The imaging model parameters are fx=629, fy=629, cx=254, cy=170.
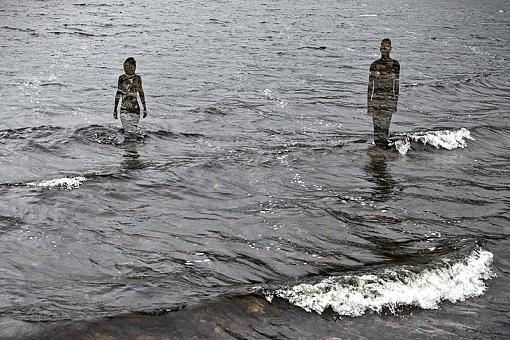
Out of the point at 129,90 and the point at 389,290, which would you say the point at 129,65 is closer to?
the point at 129,90

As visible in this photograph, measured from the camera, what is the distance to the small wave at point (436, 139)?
1557cm

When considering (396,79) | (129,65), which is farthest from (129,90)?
(396,79)

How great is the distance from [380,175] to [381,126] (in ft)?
6.38

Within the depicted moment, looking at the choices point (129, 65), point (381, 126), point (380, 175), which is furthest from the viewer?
point (381, 126)

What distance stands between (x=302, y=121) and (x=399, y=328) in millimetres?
11533

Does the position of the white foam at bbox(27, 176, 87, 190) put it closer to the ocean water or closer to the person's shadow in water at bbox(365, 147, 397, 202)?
the ocean water

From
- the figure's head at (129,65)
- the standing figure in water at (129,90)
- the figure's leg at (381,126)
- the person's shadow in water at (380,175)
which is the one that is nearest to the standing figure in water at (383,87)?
the figure's leg at (381,126)

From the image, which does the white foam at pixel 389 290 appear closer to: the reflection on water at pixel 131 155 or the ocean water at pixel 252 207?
the ocean water at pixel 252 207

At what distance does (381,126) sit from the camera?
15.0m

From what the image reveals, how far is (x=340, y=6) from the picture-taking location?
6444cm

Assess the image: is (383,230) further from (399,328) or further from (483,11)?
(483,11)

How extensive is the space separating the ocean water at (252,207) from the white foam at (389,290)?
0.03m

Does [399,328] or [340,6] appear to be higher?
[340,6]

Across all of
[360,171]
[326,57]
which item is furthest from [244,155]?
[326,57]
